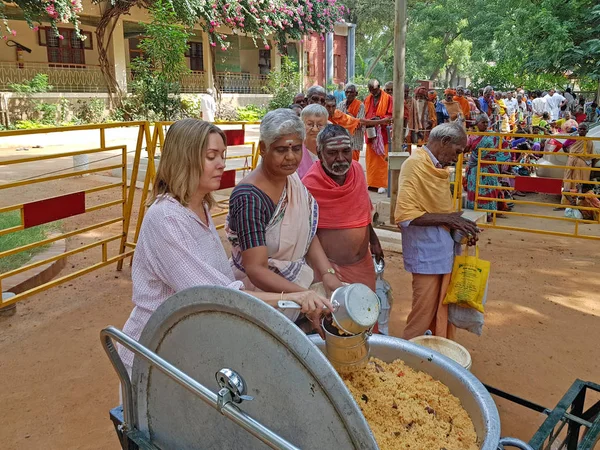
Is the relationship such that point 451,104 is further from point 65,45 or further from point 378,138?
point 65,45

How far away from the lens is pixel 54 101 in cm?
1616

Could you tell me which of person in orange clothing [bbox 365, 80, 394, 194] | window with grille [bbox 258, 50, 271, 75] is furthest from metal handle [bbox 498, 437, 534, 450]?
window with grille [bbox 258, 50, 271, 75]

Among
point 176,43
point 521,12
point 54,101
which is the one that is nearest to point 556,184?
point 176,43

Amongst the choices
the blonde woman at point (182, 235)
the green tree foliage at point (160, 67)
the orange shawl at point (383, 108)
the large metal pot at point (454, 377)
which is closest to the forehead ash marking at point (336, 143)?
the blonde woman at point (182, 235)

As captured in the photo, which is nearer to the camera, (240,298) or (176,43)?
(240,298)

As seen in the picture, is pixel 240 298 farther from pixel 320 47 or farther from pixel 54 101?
pixel 320 47

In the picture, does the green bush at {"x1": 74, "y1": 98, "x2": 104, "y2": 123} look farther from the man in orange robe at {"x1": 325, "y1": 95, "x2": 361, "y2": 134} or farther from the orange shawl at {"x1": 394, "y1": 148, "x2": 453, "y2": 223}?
the orange shawl at {"x1": 394, "y1": 148, "x2": 453, "y2": 223}

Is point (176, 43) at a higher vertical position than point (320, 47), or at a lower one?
lower

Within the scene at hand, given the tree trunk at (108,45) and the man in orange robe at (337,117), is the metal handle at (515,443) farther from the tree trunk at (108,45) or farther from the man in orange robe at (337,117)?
the tree trunk at (108,45)

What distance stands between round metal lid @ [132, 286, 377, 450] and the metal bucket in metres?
0.40

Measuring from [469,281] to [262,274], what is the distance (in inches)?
62.4

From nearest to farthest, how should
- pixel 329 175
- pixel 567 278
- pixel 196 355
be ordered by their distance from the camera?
pixel 196 355, pixel 329 175, pixel 567 278

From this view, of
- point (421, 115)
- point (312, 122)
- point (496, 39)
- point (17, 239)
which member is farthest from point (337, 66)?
point (312, 122)

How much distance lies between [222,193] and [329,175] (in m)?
5.59
